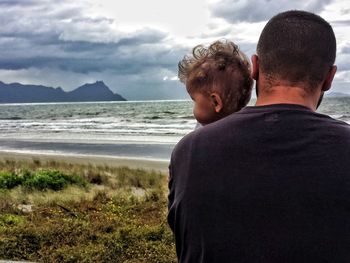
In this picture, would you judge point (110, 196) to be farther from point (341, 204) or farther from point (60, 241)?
point (341, 204)

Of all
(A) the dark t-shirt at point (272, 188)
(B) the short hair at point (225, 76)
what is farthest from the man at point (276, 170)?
(B) the short hair at point (225, 76)

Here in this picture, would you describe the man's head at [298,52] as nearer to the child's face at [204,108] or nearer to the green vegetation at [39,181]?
the child's face at [204,108]

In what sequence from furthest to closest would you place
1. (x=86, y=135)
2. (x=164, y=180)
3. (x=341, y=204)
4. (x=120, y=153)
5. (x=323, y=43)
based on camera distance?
(x=86, y=135), (x=120, y=153), (x=164, y=180), (x=323, y=43), (x=341, y=204)

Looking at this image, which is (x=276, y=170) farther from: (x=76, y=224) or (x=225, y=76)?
(x=76, y=224)

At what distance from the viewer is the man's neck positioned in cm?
154

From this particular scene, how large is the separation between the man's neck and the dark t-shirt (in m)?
0.03

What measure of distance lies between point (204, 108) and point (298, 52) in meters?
1.10

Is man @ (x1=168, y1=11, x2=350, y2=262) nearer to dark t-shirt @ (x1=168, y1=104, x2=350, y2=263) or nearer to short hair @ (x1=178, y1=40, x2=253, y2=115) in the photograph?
dark t-shirt @ (x1=168, y1=104, x2=350, y2=263)

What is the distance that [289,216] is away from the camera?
1.44 meters

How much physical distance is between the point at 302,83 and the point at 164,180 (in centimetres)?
1223

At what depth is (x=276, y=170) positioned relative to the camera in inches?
57.0

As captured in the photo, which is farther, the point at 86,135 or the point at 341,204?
the point at 86,135

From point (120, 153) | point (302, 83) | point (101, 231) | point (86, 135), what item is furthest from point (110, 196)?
point (86, 135)

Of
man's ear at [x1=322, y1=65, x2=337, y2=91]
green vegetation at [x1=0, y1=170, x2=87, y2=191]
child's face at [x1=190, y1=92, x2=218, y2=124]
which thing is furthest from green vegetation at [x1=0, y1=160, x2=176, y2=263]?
man's ear at [x1=322, y1=65, x2=337, y2=91]
